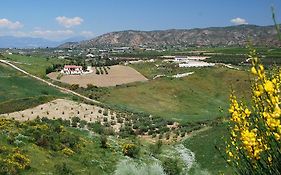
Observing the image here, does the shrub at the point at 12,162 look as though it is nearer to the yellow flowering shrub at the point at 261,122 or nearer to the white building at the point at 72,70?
the yellow flowering shrub at the point at 261,122

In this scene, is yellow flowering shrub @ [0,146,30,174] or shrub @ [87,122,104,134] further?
shrub @ [87,122,104,134]

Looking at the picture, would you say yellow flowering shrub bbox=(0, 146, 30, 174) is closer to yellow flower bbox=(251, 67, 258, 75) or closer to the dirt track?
yellow flower bbox=(251, 67, 258, 75)

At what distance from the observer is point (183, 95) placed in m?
89.8

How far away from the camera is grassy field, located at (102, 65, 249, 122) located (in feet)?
247

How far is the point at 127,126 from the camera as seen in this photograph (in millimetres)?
54875

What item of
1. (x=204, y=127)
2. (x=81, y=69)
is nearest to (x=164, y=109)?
(x=204, y=127)

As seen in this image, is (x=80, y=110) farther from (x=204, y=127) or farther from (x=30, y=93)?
(x=30, y=93)

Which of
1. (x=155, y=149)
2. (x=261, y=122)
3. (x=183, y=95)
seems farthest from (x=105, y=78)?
(x=261, y=122)

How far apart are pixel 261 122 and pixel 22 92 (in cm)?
7961

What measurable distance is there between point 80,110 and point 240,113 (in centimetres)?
5287

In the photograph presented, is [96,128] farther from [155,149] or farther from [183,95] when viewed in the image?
[183,95]

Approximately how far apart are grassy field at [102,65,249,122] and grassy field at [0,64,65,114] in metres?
12.5

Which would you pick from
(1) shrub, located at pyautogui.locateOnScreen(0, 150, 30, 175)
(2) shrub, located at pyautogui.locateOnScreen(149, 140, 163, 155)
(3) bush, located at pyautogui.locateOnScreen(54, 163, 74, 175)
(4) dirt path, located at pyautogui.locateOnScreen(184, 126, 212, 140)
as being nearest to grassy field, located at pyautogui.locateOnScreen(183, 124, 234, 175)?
(4) dirt path, located at pyautogui.locateOnScreen(184, 126, 212, 140)

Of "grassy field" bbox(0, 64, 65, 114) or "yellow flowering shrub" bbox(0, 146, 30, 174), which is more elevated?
"yellow flowering shrub" bbox(0, 146, 30, 174)
